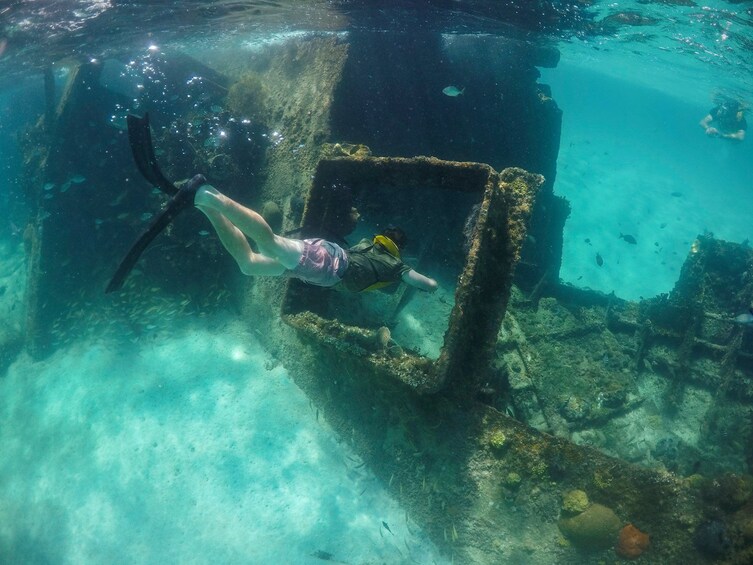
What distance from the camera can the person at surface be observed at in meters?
4.93

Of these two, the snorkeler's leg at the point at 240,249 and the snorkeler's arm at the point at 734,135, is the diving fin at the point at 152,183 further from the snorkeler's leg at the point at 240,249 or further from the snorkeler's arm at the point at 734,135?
the snorkeler's arm at the point at 734,135

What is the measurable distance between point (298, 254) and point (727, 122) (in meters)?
28.4

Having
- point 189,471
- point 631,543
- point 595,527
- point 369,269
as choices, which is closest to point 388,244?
point 369,269

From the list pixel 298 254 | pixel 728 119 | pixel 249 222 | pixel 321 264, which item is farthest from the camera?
pixel 728 119

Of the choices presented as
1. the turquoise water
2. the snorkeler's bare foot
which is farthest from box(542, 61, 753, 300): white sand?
the snorkeler's bare foot

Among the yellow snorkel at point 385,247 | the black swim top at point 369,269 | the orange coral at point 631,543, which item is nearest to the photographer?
the orange coral at point 631,543

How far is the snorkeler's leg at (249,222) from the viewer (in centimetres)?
485

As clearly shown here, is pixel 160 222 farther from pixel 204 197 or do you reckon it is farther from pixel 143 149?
pixel 143 149

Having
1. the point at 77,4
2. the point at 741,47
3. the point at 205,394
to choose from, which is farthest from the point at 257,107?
the point at 741,47

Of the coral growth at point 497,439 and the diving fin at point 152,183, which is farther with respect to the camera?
the coral growth at point 497,439

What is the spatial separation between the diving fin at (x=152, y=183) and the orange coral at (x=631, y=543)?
661cm

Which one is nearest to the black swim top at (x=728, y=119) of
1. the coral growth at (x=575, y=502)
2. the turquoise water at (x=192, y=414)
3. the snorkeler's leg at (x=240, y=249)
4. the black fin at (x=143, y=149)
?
the turquoise water at (x=192, y=414)

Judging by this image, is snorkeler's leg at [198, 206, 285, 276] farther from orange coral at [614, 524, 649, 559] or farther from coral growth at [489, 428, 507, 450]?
orange coral at [614, 524, 649, 559]

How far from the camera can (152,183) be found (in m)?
4.85
